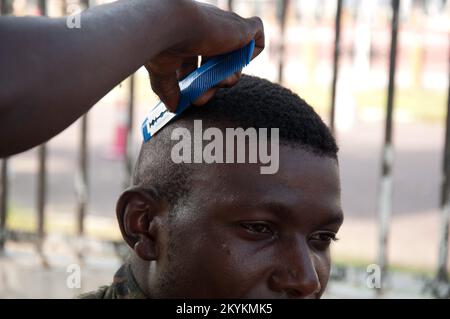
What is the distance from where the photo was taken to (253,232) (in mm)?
1903

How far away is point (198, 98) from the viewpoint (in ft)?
6.06

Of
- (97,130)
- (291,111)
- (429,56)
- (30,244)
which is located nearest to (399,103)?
(429,56)

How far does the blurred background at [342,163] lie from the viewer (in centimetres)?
418

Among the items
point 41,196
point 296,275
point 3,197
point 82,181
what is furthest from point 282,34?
point 296,275

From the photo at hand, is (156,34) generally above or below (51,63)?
above

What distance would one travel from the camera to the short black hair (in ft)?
6.54

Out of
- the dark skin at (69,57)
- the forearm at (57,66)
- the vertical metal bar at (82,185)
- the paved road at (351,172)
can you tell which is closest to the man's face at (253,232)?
the dark skin at (69,57)

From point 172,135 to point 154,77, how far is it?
38 centimetres

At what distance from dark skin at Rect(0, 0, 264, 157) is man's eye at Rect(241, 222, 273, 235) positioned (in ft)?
1.81

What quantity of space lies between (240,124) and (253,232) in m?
0.26

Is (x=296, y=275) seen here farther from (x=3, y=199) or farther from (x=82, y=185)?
(x=3, y=199)

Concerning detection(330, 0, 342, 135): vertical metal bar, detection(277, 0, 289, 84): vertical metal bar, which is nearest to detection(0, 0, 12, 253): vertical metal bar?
detection(277, 0, 289, 84): vertical metal bar

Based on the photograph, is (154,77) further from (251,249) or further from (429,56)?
(429,56)

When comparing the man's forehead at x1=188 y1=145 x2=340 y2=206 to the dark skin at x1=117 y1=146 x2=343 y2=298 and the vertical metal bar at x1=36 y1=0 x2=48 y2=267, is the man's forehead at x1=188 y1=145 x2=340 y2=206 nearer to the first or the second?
the dark skin at x1=117 y1=146 x2=343 y2=298
